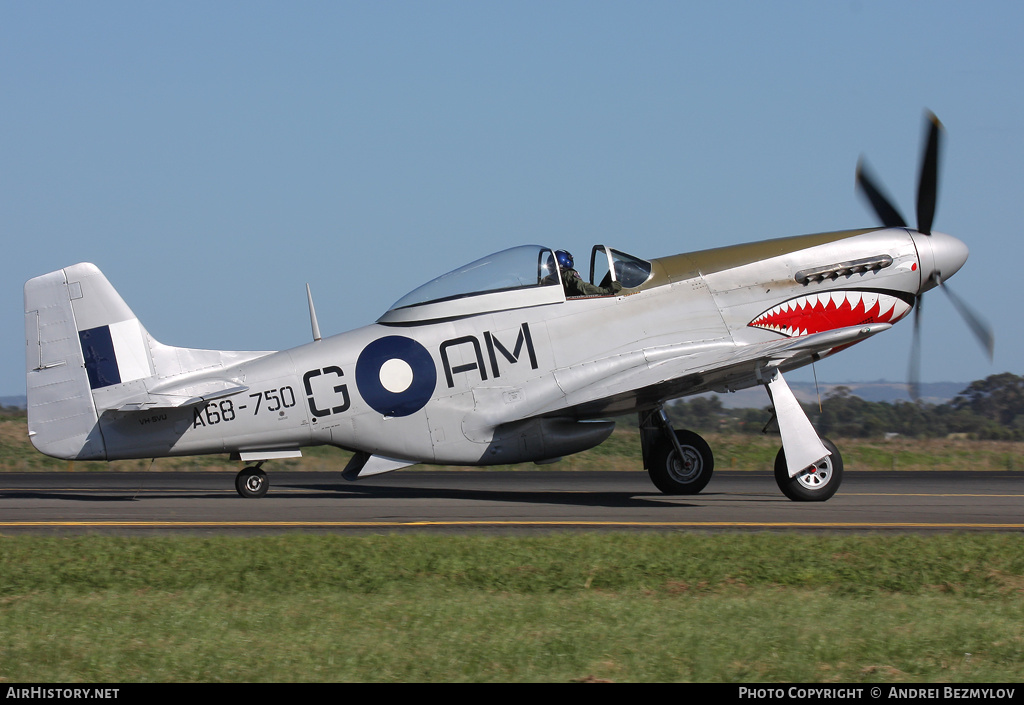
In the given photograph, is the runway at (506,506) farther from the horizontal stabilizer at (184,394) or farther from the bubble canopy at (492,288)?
the bubble canopy at (492,288)

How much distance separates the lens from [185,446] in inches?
514

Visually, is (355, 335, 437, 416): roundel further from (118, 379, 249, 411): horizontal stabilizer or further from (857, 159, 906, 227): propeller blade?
→ (857, 159, 906, 227): propeller blade

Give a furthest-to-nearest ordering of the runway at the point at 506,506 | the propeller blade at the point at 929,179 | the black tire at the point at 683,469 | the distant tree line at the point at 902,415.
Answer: the distant tree line at the point at 902,415
the propeller blade at the point at 929,179
the black tire at the point at 683,469
the runway at the point at 506,506

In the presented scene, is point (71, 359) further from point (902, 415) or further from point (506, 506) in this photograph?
point (902, 415)

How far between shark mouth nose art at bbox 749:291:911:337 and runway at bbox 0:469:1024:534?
8.01 feet

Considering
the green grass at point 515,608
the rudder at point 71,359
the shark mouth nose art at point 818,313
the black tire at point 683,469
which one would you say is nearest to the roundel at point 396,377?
the rudder at point 71,359

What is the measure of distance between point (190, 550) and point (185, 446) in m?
4.91

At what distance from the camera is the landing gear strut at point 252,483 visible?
1416 cm

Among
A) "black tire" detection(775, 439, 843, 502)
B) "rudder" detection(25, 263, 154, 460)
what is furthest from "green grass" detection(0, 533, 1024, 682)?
"rudder" detection(25, 263, 154, 460)

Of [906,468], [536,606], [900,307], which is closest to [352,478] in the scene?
[536,606]

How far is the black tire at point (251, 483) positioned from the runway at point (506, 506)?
16 cm

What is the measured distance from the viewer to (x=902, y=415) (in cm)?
5359

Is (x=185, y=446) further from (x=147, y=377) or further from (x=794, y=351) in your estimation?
(x=794, y=351)

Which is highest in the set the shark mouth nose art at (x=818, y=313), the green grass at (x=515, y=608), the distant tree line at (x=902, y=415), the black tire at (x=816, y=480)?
the shark mouth nose art at (x=818, y=313)
